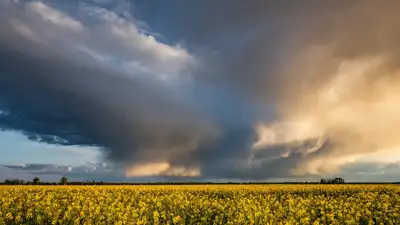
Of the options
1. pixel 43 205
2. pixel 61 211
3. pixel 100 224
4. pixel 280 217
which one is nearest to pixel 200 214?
pixel 280 217

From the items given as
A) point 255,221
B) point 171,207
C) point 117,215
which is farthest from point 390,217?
point 117,215

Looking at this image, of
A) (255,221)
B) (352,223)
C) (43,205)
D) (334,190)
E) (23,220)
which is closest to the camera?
(255,221)

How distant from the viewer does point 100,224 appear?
59.0 feet

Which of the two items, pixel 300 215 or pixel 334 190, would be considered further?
pixel 334 190

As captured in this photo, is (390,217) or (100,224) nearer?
(100,224)

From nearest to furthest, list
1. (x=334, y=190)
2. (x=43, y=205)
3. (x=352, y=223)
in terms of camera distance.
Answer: (x=352, y=223), (x=43, y=205), (x=334, y=190)

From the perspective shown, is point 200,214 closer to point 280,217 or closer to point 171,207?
point 171,207

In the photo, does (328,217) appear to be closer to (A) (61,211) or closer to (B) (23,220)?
(A) (61,211)

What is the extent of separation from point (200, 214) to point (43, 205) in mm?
9033

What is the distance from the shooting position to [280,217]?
19.6 metres

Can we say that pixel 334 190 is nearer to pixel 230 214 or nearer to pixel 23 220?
pixel 230 214

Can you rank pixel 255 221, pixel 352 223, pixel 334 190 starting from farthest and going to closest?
1. pixel 334 190
2. pixel 352 223
3. pixel 255 221

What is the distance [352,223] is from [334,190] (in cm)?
3136

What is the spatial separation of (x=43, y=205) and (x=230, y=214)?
10.9 metres
